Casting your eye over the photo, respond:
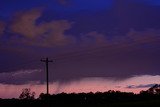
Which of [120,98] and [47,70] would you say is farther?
[120,98]

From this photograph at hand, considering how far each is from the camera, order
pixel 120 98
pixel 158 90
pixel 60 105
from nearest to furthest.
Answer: pixel 60 105
pixel 120 98
pixel 158 90

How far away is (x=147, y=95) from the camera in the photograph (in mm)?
95875

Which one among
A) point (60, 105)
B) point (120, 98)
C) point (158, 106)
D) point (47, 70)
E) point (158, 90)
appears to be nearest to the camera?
point (158, 106)

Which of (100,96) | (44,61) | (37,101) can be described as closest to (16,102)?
(37,101)

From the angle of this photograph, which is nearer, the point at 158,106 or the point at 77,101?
the point at 158,106

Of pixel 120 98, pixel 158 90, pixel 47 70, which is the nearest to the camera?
pixel 47 70

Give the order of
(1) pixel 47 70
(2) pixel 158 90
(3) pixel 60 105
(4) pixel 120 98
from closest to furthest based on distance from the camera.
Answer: (1) pixel 47 70
(3) pixel 60 105
(4) pixel 120 98
(2) pixel 158 90

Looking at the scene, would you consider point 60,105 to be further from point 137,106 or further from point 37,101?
point 137,106

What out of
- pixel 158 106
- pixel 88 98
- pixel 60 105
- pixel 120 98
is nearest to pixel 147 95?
pixel 120 98

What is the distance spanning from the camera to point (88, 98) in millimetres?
99500

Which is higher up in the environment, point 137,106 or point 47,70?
point 47,70

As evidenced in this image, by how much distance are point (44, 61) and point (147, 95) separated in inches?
1286

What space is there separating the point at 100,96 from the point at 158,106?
3371 cm

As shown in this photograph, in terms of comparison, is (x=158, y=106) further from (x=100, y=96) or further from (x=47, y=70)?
(x=100, y=96)
